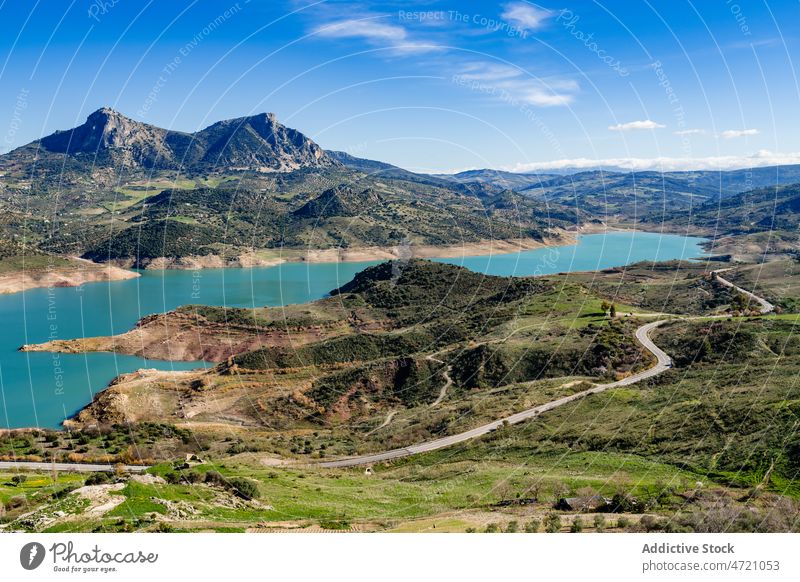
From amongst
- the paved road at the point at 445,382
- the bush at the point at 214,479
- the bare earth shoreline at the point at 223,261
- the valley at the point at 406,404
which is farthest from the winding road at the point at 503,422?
the bare earth shoreline at the point at 223,261

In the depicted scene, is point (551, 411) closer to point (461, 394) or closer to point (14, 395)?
point (461, 394)

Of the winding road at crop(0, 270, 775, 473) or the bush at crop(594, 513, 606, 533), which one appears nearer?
the bush at crop(594, 513, 606, 533)

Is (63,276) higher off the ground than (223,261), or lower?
lower

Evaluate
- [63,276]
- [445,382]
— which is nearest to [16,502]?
[445,382]

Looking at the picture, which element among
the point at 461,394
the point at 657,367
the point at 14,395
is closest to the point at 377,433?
the point at 461,394

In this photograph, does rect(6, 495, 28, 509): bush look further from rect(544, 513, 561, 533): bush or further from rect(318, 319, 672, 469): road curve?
rect(544, 513, 561, 533): bush

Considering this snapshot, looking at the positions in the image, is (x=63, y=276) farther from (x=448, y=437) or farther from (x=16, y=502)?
(x=16, y=502)

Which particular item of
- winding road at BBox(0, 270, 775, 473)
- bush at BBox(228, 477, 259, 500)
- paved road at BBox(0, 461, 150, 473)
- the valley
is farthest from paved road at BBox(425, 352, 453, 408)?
bush at BBox(228, 477, 259, 500)

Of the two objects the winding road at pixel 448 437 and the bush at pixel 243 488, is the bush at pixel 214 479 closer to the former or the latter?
the bush at pixel 243 488
